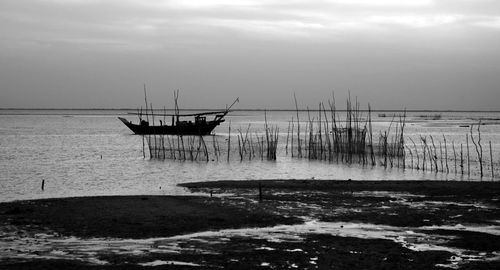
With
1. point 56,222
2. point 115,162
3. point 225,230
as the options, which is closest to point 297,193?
point 225,230

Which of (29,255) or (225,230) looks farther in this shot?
(225,230)

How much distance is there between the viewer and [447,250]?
29.6 feet

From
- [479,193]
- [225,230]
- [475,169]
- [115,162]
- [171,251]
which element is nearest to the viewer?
[171,251]

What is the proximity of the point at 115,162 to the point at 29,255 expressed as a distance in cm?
2171

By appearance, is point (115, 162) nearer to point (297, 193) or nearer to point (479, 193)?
point (297, 193)

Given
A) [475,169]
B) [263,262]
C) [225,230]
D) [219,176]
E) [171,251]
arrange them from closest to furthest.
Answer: [263,262]
[171,251]
[225,230]
[219,176]
[475,169]

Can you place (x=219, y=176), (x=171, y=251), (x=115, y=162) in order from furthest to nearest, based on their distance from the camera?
(x=115, y=162) → (x=219, y=176) → (x=171, y=251)

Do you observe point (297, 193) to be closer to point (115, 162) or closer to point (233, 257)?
point (233, 257)

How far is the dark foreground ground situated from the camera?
8250 millimetres

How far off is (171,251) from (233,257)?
1.04 meters

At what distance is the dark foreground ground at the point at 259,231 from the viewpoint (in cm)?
825

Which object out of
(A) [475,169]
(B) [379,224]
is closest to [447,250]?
(B) [379,224]

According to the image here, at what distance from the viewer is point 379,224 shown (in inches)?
451

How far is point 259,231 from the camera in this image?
1078 centimetres
